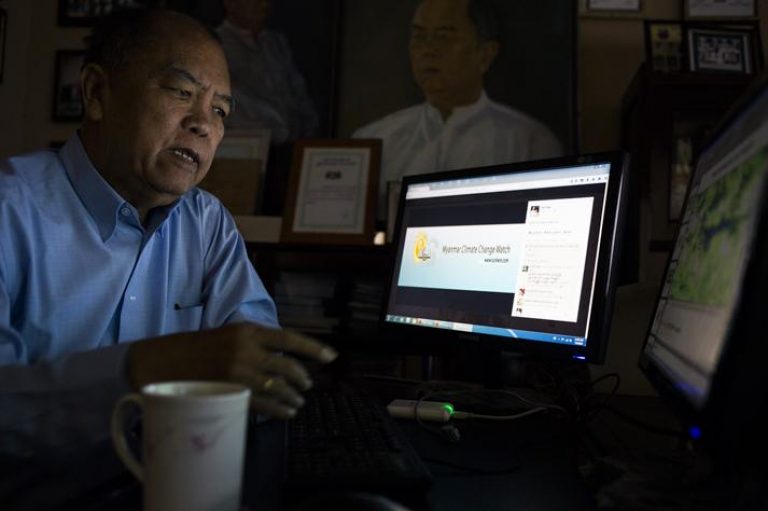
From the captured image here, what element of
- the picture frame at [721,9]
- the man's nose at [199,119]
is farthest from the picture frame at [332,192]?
the picture frame at [721,9]

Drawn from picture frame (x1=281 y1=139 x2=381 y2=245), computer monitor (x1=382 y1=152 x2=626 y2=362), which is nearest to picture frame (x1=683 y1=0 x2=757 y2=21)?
picture frame (x1=281 y1=139 x2=381 y2=245)

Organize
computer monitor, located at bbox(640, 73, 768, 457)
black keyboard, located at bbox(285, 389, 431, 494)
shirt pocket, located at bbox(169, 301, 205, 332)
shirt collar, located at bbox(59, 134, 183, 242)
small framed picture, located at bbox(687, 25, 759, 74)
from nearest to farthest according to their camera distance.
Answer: computer monitor, located at bbox(640, 73, 768, 457) < black keyboard, located at bbox(285, 389, 431, 494) < shirt collar, located at bbox(59, 134, 183, 242) < shirt pocket, located at bbox(169, 301, 205, 332) < small framed picture, located at bbox(687, 25, 759, 74)

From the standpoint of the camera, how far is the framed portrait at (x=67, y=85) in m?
2.40

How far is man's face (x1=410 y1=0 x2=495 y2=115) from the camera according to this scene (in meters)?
2.12

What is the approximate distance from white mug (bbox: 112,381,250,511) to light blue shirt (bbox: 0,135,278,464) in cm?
51

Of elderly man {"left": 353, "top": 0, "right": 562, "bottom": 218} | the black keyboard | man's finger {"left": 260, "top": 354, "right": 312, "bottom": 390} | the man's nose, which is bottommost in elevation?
the black keyboard

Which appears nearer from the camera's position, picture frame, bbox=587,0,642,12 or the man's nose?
the man's nose

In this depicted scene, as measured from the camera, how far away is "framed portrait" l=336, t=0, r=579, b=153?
2066 mm

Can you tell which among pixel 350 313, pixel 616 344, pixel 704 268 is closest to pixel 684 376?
pixel 704 268

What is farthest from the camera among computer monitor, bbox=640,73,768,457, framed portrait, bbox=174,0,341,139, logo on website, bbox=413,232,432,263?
framed portrait, bbox=174,0,341,139

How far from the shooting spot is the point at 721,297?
22.2 inches

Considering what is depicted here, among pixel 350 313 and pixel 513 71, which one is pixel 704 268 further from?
pixel 513 71

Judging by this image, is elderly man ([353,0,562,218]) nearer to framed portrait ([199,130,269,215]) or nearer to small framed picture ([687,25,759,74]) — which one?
framed portrait ([199,130,269,215])

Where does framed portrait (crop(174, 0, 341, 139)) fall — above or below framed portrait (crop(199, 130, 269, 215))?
above
